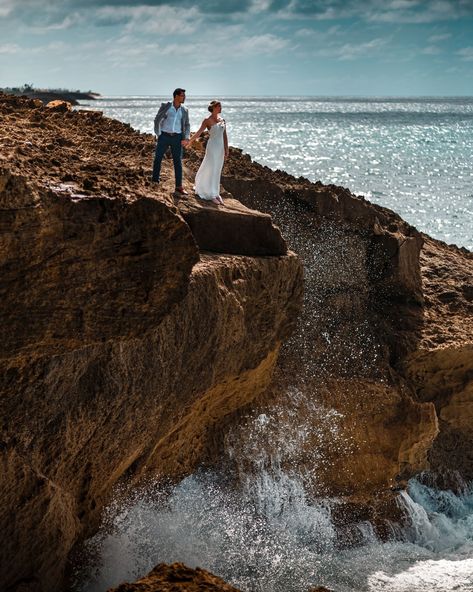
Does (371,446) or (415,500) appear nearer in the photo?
(371,446)

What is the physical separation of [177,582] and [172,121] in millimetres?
A: 5739

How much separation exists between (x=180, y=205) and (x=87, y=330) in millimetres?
2896

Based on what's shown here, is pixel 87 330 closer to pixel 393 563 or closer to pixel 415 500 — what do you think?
pixel 393 563

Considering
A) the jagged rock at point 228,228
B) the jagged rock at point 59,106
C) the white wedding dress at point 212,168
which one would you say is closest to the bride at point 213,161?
→ the white wedding dress at point 212,168

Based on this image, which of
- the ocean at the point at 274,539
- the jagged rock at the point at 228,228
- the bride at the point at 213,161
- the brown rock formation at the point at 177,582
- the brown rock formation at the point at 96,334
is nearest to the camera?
the brown rock formation at the point at 177,582

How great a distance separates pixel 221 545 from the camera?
10008mm

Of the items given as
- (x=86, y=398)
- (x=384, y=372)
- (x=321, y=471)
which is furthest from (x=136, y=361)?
(x=384, y=372)

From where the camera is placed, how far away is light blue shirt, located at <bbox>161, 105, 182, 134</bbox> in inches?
421

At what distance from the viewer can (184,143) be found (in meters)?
10.8

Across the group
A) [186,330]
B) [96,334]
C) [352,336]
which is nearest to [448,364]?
[352,336]

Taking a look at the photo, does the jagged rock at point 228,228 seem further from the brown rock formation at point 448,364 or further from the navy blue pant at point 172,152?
the brown rock formation at point 448,364

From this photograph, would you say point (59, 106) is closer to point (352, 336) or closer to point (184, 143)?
point (184, 143)

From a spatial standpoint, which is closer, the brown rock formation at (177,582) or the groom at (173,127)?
the brown rock formation at (177,582)

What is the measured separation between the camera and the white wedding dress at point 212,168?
10.2 metres
